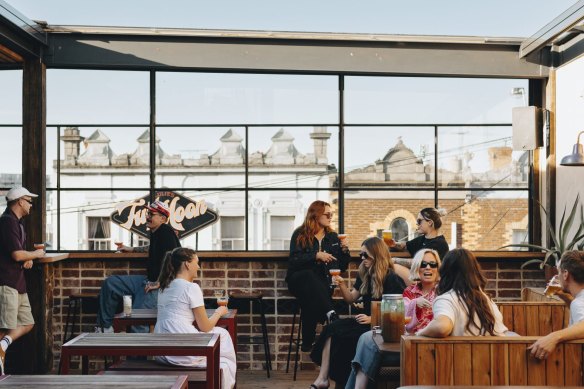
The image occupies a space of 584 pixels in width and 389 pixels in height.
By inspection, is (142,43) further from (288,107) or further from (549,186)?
(549,186)

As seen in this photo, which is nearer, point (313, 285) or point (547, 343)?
point (547, 343)

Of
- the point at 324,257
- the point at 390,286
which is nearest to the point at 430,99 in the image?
the point at 324,257

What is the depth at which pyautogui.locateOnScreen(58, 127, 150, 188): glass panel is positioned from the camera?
7441 mm

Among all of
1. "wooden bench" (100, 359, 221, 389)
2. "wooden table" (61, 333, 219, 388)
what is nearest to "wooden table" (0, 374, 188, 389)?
"wooden table" (61, 333, 219, 388)

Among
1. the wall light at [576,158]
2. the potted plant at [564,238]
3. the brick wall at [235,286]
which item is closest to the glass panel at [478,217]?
the potted plant at [564,238]

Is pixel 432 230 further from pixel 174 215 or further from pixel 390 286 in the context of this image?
pixel 174 215

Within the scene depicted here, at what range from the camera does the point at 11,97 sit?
25.2 ft

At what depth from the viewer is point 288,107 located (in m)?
7.53

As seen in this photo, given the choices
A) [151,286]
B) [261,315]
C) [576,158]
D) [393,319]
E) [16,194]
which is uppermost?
[576,158]

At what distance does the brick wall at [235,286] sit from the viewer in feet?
23.8

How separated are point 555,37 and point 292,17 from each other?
15.7 ft

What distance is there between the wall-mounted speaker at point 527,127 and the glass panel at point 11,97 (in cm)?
491

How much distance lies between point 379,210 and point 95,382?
4.73 m

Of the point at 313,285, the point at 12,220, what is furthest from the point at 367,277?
the point at 12,220
